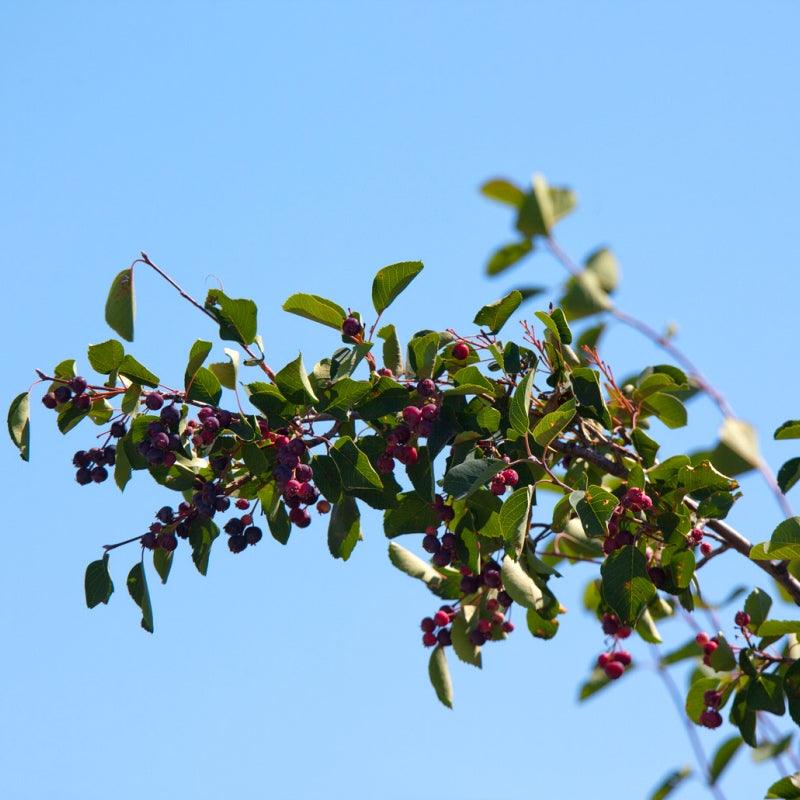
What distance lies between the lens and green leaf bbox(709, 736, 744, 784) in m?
4.29

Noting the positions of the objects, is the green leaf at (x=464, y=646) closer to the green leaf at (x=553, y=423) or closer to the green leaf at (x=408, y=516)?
the green leaf at (x=408, y=516)

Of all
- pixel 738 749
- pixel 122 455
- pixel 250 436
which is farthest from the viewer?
pixel 738 749

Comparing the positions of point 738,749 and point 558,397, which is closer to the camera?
point 558,397

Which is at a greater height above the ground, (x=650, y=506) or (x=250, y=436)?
(x=250, y=436)

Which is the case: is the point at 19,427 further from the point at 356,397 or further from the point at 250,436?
the point at 356,397

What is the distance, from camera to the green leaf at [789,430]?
3.19 m

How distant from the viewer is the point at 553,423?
2967 mm

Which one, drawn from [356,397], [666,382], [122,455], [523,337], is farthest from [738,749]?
[122,455]

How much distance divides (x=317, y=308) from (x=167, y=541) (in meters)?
0.75

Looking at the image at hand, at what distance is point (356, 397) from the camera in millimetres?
2939

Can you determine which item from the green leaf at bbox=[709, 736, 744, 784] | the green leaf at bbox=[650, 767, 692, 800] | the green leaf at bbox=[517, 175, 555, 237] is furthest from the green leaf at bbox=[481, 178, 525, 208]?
the green leaf at bbox=[650, 767, 692, 800]

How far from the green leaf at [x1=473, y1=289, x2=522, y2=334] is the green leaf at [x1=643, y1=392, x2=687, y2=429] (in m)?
0.52

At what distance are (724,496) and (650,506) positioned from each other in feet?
0.65

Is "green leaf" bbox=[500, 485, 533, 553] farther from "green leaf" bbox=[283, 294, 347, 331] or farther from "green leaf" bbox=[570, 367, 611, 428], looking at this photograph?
"green leaf" bbox=[283, 294, 347, 331]
